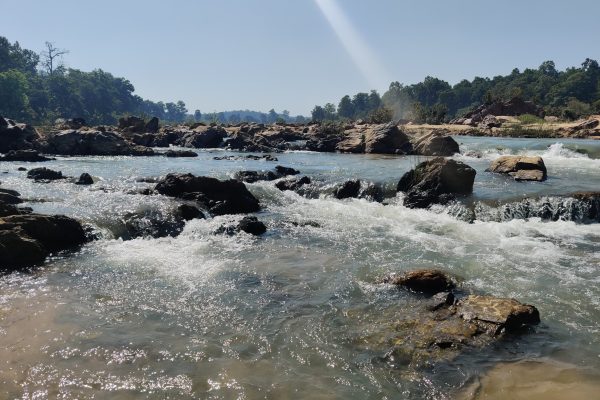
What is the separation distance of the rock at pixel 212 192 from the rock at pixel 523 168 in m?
12.1

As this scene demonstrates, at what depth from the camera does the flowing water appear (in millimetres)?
5586

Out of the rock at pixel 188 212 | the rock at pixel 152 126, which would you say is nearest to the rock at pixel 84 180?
the rock at pixel 188 212

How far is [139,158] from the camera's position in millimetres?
34594

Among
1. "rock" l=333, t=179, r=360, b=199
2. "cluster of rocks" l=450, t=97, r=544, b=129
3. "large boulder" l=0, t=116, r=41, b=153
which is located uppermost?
"cluster of rocks" l=450, t=97, r=544, b=129

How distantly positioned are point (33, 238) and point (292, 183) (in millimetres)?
12040

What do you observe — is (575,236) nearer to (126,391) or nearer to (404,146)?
(126,391)

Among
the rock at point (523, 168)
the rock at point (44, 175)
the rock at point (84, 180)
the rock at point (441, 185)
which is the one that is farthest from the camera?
the rock at point (44, 175)

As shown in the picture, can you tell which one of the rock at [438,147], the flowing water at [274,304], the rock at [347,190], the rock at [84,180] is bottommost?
the flowing water at [274,304]

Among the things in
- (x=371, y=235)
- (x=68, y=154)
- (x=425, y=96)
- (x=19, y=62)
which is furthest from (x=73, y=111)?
(x=371, y=235)

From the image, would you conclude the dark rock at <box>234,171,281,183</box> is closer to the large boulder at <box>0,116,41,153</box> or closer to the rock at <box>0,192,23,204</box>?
the rock at <box>0,192,23,204</box>

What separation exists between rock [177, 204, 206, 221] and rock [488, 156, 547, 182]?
14.2 m

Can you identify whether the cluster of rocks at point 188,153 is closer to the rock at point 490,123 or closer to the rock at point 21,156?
the rock at point 21,156

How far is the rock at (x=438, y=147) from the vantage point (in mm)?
32828

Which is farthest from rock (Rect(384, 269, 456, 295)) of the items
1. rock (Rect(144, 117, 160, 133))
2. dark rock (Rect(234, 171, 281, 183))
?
rock (Rect(144, 117, 160, 133))
